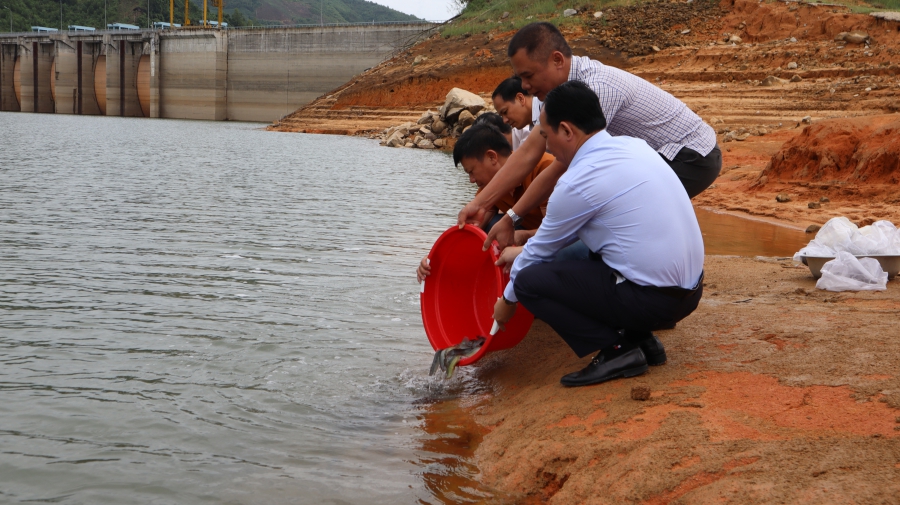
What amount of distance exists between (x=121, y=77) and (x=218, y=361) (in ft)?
220

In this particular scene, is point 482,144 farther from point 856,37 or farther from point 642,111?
point 856,37

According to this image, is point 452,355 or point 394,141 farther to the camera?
point 394,141

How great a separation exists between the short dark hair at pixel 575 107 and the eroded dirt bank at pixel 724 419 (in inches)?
45.7

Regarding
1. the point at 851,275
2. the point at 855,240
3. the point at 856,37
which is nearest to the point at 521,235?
the point at 851,275

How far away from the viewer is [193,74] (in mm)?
61312

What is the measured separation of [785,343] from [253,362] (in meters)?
2.97

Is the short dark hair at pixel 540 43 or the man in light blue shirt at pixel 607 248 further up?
the short dark hair at pixel 540 43

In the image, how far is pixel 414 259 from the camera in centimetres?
849

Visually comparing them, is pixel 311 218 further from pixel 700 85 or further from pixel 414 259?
pixel 700 85

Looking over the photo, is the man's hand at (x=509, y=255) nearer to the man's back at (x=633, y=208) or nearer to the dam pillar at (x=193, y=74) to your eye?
the man's back at (x=633, y=208)

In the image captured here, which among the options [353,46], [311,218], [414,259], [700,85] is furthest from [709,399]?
[353,46]

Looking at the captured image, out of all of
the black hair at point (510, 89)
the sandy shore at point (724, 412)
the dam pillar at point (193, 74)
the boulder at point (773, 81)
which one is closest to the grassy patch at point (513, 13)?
the boulder at point (773, 81)

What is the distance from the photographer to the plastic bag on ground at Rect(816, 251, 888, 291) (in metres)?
5.15

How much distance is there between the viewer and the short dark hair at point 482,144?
191 inches
